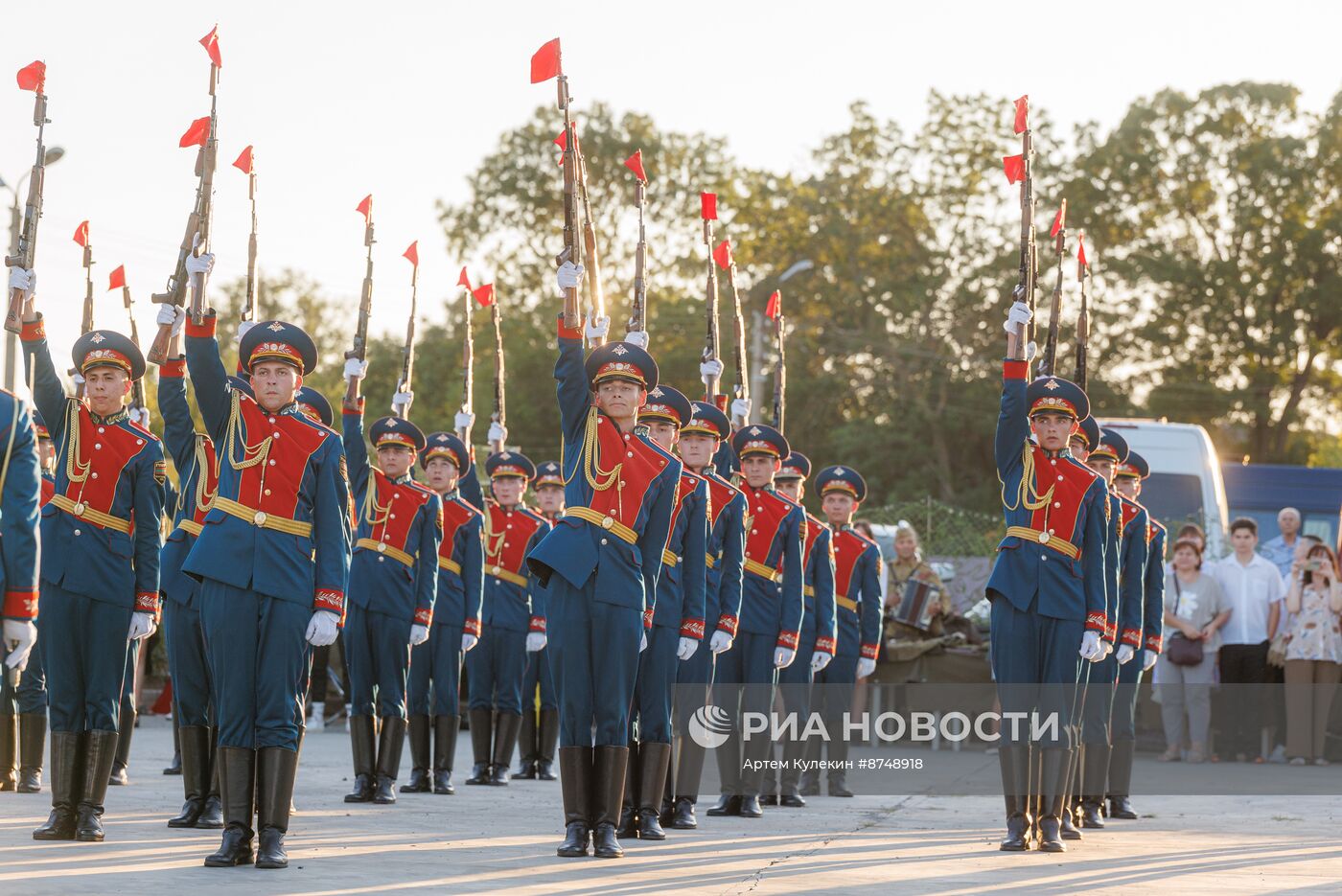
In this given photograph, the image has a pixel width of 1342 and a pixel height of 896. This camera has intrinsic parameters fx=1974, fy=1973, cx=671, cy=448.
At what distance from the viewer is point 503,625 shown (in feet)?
42.8

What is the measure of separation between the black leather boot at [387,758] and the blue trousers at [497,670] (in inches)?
74.5

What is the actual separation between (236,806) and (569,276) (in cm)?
253

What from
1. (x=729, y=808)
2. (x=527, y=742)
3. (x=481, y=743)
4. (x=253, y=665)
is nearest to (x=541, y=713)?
(x=527, y=742)

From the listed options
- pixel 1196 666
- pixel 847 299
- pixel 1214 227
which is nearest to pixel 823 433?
pixel 847 299

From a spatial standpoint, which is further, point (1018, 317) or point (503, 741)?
point (503, 741)

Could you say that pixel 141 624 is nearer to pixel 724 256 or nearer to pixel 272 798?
pixel 272 798

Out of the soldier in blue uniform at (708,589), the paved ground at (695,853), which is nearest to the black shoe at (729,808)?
the paved ground at (695,853)

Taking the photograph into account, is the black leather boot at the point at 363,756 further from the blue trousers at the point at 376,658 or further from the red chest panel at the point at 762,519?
the red chest panel at the point at 762,519

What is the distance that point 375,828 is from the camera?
919cm

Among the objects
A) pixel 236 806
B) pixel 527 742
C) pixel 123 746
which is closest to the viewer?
pixel 236 806

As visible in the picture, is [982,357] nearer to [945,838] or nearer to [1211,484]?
[1211,484]

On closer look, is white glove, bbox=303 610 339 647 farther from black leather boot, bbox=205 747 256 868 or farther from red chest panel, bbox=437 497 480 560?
red chest panel, bbox=437 497 480 560

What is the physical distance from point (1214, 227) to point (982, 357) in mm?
5648

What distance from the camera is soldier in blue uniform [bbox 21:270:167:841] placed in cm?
817
